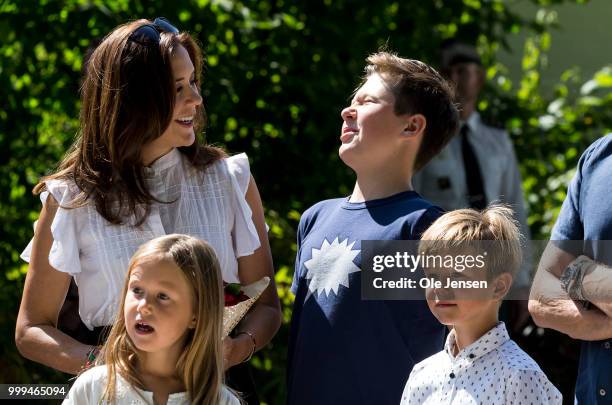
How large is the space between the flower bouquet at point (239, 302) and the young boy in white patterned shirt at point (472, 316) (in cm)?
50

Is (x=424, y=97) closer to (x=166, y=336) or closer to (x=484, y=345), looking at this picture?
(x=484, y=345)

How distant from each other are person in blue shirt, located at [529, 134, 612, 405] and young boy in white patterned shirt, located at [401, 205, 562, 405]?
0.13 meters

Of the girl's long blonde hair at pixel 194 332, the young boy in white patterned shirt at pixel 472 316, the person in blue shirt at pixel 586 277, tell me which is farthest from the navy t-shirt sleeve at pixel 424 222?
the girl's long blonde hair at pixel 194 332

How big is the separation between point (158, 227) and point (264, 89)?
7.76 feet

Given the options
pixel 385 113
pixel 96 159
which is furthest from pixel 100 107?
pixel 385 113

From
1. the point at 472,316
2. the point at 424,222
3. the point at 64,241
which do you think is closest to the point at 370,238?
the point at 424,222

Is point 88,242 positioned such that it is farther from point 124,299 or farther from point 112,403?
point 112,403

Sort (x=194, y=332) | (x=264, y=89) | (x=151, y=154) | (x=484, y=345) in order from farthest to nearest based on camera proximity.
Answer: (x=264, y=89) → (x=151, y=154) → (x=194, y=332) → (x=484, y=345)

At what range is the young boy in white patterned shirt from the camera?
2.50 metres

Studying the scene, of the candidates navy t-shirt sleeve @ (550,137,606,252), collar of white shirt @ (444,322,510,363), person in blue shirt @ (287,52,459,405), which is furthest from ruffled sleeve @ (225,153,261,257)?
navy t-shirt sleeve @ (550,137,606,252)

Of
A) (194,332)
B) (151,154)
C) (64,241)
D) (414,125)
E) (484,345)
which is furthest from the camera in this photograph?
(414,125)

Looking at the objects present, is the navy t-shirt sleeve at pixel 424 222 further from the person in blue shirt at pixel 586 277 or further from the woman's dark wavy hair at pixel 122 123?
the woman's dark wavy hair at pixel 122 123

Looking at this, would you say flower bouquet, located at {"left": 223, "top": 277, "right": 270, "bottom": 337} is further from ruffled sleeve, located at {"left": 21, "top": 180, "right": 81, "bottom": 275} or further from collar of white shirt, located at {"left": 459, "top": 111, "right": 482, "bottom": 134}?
collar of white shirt, located at {"left": 459, "top": 111, "right": 482, "bottom": 134}

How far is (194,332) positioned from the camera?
105 inches
